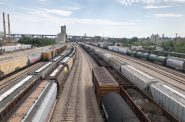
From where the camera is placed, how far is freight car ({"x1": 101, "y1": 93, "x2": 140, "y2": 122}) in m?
14.6

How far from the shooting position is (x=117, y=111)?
52.2ft

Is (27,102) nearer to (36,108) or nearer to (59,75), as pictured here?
(36,108)

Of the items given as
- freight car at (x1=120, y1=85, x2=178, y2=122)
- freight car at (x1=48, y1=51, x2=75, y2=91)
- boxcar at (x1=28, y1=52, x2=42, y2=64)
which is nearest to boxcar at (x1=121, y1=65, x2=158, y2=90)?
freight car at (x1=120, y1=85, x2=178, y2=122)

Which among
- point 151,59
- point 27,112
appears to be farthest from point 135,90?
point 151,59

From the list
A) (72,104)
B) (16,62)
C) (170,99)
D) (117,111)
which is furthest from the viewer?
(16,62)

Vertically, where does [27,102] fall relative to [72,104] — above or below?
above

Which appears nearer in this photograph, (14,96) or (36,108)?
(36,108)

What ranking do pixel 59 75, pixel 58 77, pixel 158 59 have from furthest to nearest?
pixel 158 59 < pixel 59 75 < pixel 58 77

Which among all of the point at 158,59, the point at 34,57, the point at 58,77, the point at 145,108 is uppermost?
the point at 58,77

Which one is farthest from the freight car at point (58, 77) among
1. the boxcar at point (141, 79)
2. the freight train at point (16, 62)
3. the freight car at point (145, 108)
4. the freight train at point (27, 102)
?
the freight train at point (16, 62)

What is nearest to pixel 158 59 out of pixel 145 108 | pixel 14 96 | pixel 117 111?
pixel 145 108

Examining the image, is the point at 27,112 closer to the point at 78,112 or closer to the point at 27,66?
the point at 78,112

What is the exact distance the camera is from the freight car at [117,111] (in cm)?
1457

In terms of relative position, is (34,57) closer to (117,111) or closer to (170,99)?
(170,99)
